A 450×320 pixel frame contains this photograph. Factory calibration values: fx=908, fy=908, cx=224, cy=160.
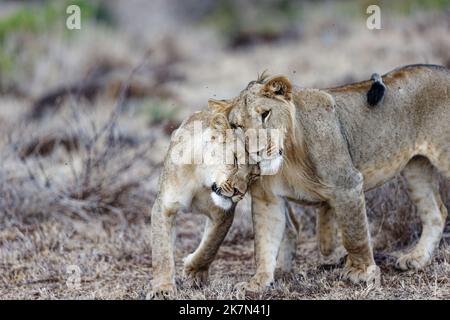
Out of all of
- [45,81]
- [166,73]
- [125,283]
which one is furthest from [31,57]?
[125,283]

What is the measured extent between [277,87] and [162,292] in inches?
50.4

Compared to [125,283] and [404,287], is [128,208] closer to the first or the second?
[125,283]

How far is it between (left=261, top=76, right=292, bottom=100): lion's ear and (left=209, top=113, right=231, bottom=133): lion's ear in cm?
24

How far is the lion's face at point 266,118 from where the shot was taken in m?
4.52

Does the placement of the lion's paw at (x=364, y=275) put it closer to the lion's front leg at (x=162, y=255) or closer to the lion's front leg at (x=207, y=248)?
the lion's front leg at (x=207, y=248)

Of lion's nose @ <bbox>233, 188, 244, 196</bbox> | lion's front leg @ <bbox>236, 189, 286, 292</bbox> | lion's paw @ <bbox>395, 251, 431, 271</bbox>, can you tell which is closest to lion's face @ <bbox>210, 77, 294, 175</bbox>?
lion's nose @ <bbox>233, 188, 244, 196</bbox>

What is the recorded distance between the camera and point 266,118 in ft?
15.1

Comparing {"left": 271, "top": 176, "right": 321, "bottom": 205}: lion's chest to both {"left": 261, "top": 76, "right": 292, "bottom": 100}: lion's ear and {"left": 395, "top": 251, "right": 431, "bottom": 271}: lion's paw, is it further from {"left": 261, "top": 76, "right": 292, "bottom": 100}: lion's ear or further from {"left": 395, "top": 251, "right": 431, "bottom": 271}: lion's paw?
{"left": 395, "top": 251, "right": 431, "bottom": 271}: lion's paw

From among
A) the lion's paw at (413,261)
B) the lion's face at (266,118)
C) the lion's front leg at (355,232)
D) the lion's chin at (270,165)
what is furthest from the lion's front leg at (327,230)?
the lion's chin at (270,165)

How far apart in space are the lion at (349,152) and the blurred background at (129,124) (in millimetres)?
244

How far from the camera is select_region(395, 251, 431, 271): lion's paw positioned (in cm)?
564

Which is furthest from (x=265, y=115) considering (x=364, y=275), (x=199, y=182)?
(x=364, y=275)

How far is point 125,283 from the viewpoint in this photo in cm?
578

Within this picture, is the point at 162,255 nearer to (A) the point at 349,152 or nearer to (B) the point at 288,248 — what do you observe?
(B) the point at 288,248
